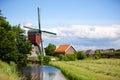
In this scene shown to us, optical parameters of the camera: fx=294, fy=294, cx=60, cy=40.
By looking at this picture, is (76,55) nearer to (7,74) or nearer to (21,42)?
(21,42)

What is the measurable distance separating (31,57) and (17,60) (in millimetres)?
19305

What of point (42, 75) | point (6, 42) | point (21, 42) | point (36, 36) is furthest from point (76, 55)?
point (42, 75)

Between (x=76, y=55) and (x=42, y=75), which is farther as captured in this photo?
(x=76, y=55)

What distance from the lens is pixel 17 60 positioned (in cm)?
5541

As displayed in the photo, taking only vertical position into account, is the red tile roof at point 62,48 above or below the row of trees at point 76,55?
above

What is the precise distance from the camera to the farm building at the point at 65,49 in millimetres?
97044

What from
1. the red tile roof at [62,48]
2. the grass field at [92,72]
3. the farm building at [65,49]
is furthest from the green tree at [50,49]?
the grass field at [92,72]

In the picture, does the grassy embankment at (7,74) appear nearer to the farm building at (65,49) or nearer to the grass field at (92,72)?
the grass field at (92,72)

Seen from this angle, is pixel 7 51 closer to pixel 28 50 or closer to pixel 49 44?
pixel 28 50

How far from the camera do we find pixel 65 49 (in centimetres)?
9725

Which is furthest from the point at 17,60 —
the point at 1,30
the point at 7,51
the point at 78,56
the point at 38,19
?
the point at 78,56

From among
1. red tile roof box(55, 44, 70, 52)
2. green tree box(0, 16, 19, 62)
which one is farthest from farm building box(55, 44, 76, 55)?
green tree box(0, 16, 19, 62)

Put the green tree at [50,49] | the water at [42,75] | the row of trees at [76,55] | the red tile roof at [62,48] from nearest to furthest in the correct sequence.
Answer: the water at [42,75]
the row of trees at [76,55]
the green tree at [50,49]
the red tile roof at [62,48]

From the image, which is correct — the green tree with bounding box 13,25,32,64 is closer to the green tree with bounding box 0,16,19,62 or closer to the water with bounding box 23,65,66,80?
the green tree with bounding box 0,16,19,62
